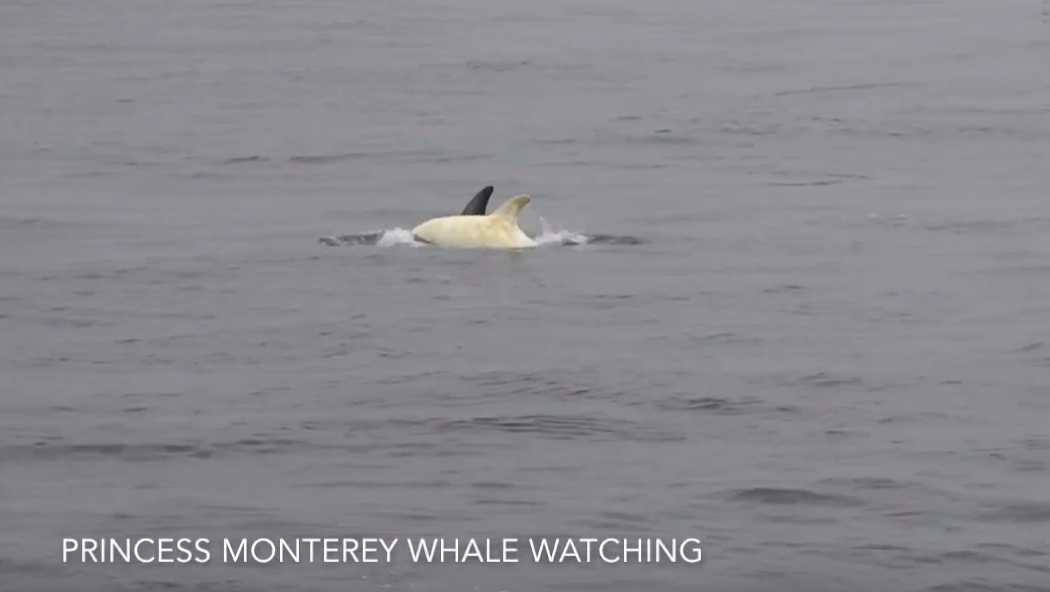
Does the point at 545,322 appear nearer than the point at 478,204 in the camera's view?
Yes

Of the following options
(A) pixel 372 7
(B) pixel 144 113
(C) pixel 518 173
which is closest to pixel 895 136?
(C) pixel 518 173

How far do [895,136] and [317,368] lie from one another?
1262 cm

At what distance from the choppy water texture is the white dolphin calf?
311 millimetres

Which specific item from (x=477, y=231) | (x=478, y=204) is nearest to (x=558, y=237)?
(x=478, y=204)

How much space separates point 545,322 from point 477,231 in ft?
10.8

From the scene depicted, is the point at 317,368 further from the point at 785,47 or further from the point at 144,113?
the point at 785,47

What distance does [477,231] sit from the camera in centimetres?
1978

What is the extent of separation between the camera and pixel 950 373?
49.2ft

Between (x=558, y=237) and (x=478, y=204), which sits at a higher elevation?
(x=478, y=204)

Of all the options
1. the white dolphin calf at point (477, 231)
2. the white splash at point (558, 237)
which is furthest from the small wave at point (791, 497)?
the white splash at point (558, 237)

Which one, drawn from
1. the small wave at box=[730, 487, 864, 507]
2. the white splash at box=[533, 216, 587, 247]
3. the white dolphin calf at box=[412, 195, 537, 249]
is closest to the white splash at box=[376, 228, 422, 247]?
the white dolphin calf at box=[412, 195, 537, 249]

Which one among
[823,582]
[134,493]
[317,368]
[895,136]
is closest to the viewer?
[823,582]

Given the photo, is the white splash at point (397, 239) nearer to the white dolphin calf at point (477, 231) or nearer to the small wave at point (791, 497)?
the white dolphin calf at point (477, 231)

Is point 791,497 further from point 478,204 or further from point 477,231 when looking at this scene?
Answer: point 478,204
